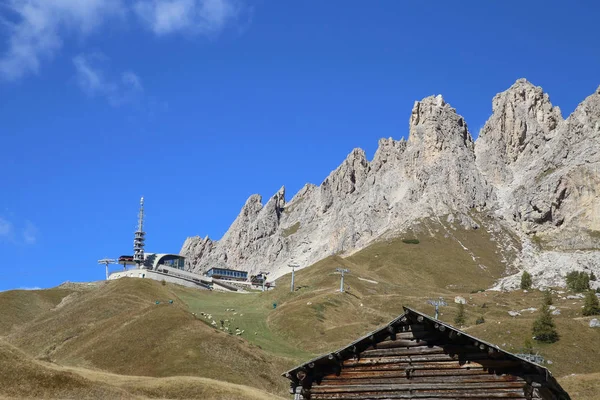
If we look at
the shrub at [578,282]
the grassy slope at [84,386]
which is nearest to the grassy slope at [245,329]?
the grassy slope at [84,386]

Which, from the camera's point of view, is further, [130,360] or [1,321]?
[1,321]

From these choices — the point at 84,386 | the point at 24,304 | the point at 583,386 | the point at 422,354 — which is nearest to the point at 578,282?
the point at 583,386

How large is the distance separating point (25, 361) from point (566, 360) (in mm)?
60202

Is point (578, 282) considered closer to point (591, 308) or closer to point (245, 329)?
point (591, 308)

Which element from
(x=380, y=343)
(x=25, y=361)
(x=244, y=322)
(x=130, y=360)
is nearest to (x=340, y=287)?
(x=244, y=322)

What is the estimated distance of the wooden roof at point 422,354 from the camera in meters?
21.3

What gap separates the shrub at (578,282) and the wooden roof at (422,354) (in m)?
140

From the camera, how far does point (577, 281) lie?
6186 inches

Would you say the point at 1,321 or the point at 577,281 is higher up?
the point at 577,281

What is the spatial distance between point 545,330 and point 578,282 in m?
81.8

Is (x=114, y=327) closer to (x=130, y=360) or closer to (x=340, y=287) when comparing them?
(x=130, y=360)

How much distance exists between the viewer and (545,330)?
82.7m

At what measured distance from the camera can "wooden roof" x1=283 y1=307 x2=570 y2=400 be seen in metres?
21.3

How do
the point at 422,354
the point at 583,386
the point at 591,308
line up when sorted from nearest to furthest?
the point at 422,354 → the point at 583,386 → the point at 591,308
